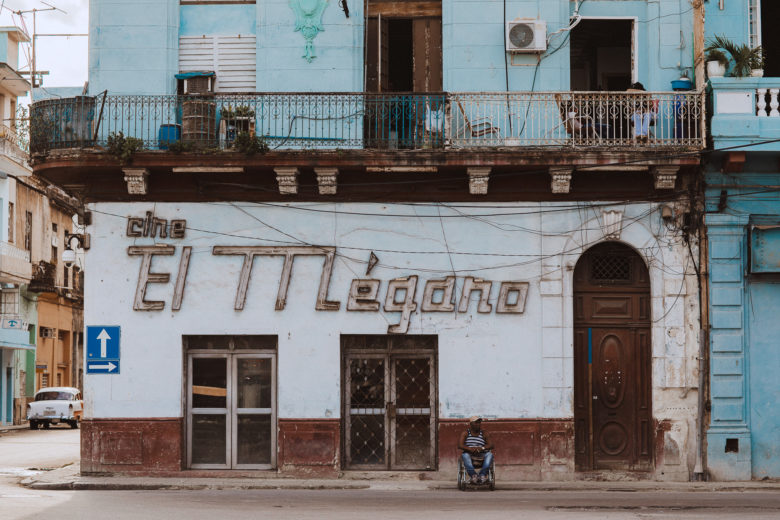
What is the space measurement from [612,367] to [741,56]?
5389mm

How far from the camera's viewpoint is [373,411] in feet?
62.9

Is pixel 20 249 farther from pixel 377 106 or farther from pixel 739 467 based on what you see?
pixel 739 467

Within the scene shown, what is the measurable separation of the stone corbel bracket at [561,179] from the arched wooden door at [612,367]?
126cm

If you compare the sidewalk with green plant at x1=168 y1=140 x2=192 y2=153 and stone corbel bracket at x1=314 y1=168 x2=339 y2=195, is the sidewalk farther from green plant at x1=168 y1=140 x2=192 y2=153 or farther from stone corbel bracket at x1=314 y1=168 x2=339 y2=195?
green plant at x1=168 y1=140 x2=192 y2=153

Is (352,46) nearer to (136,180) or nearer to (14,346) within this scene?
(136,180)

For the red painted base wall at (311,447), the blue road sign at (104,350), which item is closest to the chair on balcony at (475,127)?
the red painted base wall at (311,447)

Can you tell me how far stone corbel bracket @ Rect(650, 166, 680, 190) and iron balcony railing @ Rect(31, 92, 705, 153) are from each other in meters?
0.44

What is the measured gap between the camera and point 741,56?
18.9 metres

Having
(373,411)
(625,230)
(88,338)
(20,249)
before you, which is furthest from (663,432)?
(20,249)

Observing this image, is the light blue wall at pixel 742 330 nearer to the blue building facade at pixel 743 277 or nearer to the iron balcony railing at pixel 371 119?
the blue building facade at pixel 743 277

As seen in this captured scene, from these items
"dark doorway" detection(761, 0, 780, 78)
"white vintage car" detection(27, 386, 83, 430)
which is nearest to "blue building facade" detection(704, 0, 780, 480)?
"dark doorway" detection(761, 0, 780, 78)

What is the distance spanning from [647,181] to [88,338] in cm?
943

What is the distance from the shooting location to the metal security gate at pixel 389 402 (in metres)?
19.1

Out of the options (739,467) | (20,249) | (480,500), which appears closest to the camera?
(480,500)
